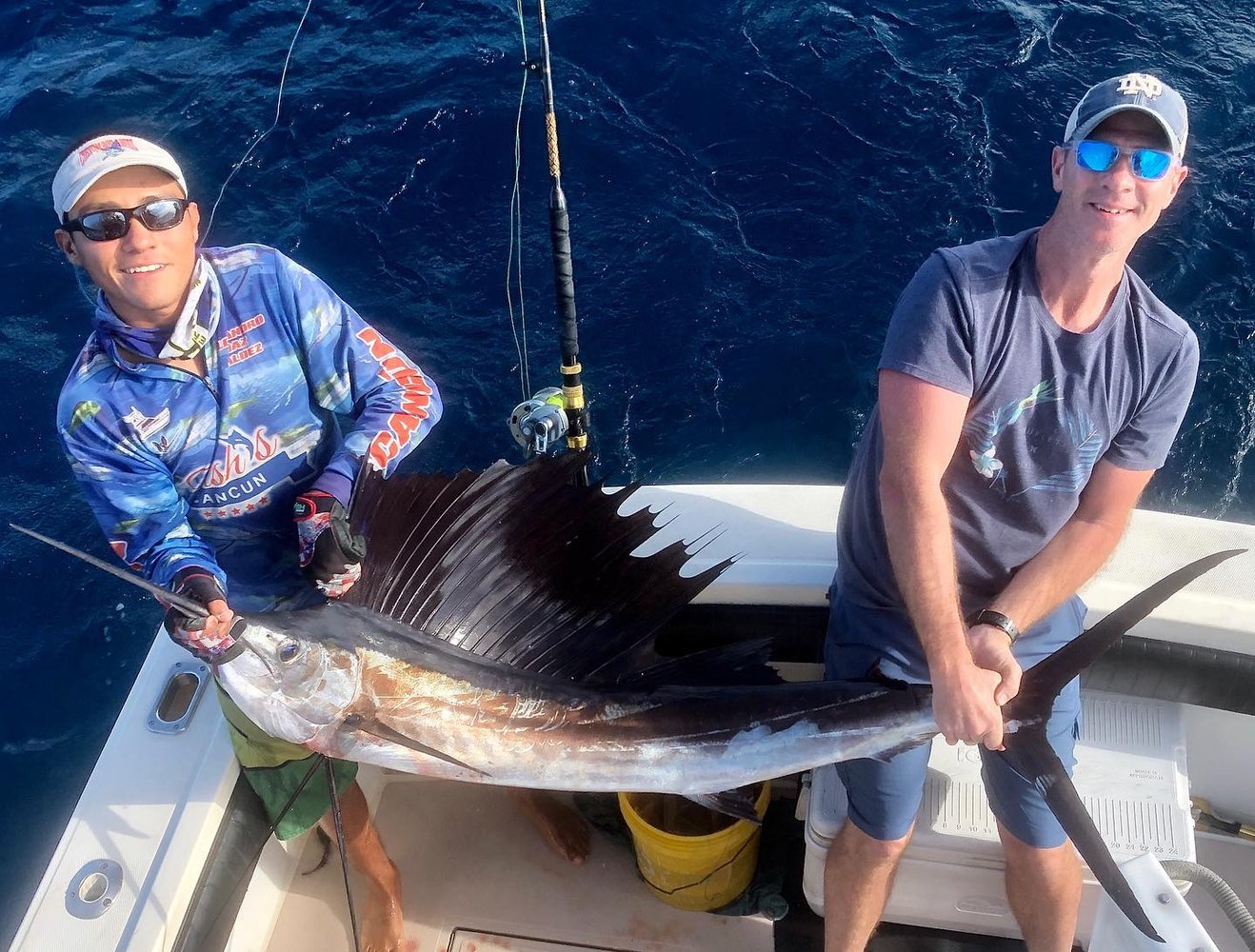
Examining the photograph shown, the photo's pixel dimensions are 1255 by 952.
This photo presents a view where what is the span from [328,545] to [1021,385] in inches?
46.6

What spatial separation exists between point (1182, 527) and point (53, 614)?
146 inches

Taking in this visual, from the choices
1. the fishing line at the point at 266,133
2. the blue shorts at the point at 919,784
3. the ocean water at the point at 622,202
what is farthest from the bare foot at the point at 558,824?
the fishing line at the point at 266,133

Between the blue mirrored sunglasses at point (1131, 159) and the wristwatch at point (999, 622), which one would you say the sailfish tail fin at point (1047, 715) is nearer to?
the wristwatch at point (999, 622)

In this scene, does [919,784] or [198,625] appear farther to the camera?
[919,784]

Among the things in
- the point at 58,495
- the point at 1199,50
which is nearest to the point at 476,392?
the point at 58,495

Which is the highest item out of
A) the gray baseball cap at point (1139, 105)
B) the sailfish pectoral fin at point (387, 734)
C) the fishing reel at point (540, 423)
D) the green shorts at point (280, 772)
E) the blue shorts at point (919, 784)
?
the gray baseball cap at point (1139, 105)

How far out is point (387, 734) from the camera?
1647mm

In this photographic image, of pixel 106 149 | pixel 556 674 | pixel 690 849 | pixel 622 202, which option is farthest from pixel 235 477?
pixel 622 202

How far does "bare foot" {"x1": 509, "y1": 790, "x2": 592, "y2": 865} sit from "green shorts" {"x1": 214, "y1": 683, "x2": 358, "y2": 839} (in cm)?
51

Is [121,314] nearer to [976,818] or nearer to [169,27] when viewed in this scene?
[976,818]

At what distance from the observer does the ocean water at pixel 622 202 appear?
394cm

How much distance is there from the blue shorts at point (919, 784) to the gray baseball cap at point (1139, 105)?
2.88 ft

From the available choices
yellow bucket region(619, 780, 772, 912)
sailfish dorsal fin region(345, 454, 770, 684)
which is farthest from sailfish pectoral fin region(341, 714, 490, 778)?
yellow bucket region(619, 780, 772, 912)

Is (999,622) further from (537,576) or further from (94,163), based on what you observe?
(94,163)
